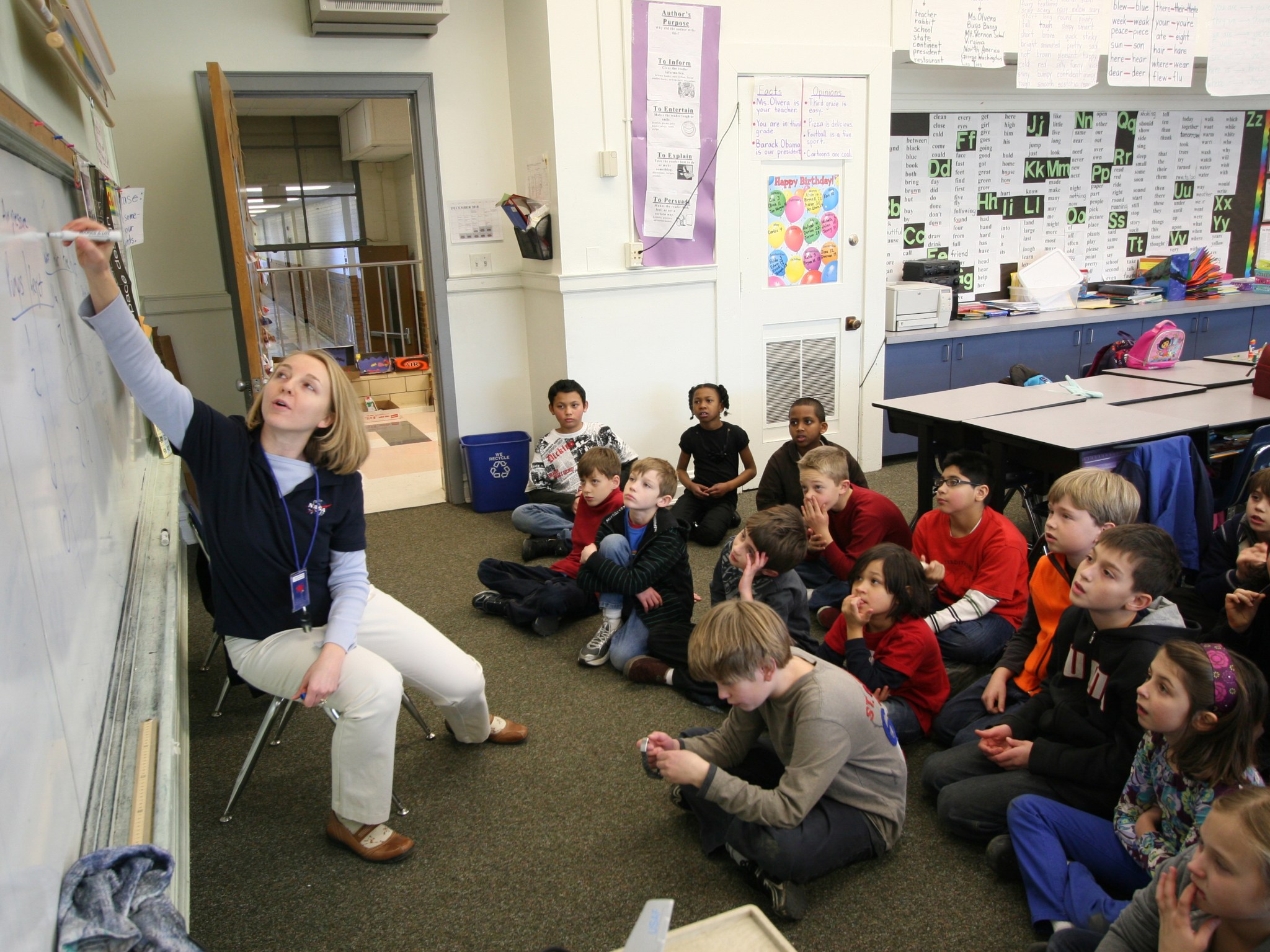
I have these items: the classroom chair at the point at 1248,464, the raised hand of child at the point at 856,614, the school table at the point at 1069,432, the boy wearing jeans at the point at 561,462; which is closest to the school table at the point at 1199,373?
the school table at the point at 1069,432

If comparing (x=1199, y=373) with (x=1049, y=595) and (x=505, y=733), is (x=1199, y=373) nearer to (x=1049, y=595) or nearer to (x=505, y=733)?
(x=1049, y=595)

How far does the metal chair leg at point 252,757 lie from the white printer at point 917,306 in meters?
3.84

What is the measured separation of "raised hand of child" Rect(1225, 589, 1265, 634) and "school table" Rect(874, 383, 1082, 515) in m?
1.43

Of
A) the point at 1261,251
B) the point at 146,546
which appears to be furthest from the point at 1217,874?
the point at 1261,251

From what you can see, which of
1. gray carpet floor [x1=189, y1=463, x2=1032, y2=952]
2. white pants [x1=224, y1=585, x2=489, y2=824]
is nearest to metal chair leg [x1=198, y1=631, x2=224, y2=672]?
gray carpet floor [x1=189, y1=463, x2=1032, y2=952]

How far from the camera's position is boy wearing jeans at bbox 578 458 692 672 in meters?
2.86

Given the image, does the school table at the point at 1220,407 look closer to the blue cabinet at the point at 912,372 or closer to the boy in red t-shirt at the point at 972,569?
the boy in red t-shirt at the point at 972,569

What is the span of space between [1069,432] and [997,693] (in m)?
1.22

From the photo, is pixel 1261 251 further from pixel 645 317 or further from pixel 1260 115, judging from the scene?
pixel 645 317

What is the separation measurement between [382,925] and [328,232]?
7960 millimetres

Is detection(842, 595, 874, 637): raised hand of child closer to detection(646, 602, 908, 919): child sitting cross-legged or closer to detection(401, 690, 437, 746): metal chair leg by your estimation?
detection(646, 602, 908, 919): child sitting cross-legged

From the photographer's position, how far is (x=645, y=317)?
4422mm

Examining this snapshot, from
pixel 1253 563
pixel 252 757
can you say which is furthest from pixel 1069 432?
pixel 252 757

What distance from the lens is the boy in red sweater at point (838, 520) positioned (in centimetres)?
301
